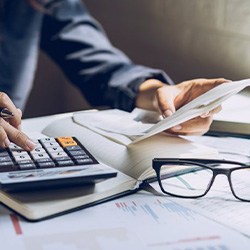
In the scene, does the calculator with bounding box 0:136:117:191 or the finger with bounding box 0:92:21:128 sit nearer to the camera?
the calculator with bounding box 0:136:117:191

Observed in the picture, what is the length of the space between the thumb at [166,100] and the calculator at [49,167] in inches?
7.4

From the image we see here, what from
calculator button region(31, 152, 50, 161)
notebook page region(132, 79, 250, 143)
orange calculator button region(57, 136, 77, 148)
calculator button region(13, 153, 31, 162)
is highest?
notebook page region(132, 79, 250, 143)

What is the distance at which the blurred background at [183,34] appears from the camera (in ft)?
3.71

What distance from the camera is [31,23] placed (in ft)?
4.48

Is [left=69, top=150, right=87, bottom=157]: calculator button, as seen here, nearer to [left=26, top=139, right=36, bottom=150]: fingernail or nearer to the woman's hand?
[left=26, top=139, right=36, bottom=150]: fingernail

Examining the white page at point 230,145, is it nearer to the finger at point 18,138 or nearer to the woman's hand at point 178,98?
the woman's hand at point 178,98

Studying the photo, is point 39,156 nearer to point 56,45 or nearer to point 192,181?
point 192,181

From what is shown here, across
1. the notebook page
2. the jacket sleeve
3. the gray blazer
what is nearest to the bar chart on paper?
the notebook page

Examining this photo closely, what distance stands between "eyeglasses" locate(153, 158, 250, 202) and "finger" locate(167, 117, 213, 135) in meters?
0.11

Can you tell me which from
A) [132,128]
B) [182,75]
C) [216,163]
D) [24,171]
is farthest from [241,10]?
[24,171]

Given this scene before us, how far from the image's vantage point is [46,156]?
66 centimetres

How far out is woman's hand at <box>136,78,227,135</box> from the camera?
82cm

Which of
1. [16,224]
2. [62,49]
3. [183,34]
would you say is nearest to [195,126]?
[16,224]

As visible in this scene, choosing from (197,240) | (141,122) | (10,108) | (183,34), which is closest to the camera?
(197,240)
